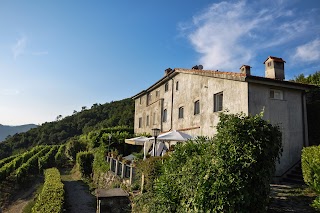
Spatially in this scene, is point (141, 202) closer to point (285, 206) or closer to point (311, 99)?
point (285, 206)

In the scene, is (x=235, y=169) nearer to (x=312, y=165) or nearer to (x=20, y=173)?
(x=312, y=165)

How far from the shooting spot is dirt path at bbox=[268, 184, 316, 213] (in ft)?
21.7

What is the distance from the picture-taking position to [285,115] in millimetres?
11844

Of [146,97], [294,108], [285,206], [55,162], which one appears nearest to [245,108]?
[294,108]

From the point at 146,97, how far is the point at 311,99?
53.3ft

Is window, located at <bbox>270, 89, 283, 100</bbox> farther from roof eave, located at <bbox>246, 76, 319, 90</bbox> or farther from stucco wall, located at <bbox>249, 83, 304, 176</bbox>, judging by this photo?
roof eave, located at <bbox>246, 76, 319, 90</bbox>

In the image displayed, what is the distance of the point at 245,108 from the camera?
11.3 meters

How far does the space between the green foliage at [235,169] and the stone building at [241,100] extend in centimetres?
213

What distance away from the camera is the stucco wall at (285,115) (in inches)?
447

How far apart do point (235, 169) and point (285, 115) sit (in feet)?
26.4

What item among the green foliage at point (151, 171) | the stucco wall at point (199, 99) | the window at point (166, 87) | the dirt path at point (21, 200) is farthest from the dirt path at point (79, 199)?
the window at point (166, 87)

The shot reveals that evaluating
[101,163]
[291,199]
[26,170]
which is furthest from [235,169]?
[26,170]

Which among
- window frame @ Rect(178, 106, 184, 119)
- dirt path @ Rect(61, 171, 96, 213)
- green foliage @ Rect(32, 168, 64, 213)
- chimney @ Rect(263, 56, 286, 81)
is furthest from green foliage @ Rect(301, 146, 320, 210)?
green foliage @ Rect(32, 168, 64, 213)

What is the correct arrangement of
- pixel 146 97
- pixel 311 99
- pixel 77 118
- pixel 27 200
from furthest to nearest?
pixel 77 118 → pixel 146 97 → pixel 27 200 → pixel 311 99
